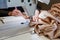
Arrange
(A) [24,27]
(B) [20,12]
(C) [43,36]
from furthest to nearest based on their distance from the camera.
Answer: (B) [20,12] < (A) [24,27] < (C) [43,36]

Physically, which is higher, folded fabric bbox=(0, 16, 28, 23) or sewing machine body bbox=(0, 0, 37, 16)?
sewing machine body bbox=(0, 0, 37, 16)

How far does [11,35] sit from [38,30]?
0.67ft

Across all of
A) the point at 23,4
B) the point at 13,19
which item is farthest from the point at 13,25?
the point at 23,4

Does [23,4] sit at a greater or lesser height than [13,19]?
greater

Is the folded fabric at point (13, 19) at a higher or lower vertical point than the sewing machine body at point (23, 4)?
lower

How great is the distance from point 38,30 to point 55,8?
0.85ft

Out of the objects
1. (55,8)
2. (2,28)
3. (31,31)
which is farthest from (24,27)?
(55,8)

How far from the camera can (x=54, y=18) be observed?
897 mm

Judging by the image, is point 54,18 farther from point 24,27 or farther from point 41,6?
point 41,6

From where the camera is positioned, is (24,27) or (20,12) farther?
(20,12)

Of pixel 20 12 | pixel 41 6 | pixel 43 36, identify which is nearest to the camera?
pixel 43 36

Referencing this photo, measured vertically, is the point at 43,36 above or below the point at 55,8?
below

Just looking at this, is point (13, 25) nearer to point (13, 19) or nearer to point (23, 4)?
point (13, 19)

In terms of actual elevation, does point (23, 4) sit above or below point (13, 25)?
above
